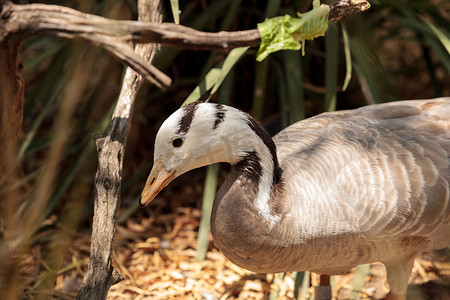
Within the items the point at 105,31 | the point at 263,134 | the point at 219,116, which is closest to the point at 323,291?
the point at 263,134

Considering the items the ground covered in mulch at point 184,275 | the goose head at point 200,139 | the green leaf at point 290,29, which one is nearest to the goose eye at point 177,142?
the goose head at point 200,139

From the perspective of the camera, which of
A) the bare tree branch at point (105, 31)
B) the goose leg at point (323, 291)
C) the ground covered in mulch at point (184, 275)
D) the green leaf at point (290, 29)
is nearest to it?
the bare tree branch at point (105, 31)

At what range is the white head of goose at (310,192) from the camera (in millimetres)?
1791

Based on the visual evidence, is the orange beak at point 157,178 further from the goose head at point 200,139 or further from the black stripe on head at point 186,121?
the black stripe on head at point 186,121

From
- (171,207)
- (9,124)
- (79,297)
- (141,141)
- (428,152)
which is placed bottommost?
(171,207)

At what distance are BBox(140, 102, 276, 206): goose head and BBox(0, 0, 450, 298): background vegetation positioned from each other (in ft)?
0.99

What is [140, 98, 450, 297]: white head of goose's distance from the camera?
1791mm

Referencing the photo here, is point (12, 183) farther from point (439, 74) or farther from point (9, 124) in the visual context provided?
point (439, 74)

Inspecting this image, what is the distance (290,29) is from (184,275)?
1.25m

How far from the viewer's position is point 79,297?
1538 mm

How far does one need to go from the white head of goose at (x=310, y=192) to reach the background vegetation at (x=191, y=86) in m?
0.37

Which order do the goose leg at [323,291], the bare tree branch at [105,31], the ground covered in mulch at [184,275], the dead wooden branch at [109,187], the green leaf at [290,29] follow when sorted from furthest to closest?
the ground covered in mulch at [184,275] < the goose leg at [323,291] < the green leaf at [290,29] < the dead wooden branch at [109,187] < the bare tree branch at [105,31]

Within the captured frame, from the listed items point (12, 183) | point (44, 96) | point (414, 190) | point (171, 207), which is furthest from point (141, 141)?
point (12, 183)

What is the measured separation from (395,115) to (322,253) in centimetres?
64
